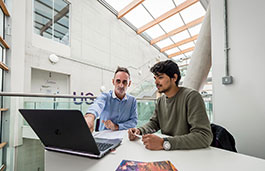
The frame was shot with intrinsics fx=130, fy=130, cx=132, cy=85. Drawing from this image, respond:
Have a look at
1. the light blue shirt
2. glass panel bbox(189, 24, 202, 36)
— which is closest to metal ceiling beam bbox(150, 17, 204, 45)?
glass panel bbox(189, 24, 202, 36)

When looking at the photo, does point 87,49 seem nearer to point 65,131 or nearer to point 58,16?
point 58,16

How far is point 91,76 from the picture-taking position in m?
5.46

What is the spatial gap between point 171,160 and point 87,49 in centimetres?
555

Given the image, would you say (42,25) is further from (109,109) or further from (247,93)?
(247,93)

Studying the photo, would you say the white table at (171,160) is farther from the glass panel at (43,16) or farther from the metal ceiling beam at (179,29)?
the metal ceiling beam at (179,29)

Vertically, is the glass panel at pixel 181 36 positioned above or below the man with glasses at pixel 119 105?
above

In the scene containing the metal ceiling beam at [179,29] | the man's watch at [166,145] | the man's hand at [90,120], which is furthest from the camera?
the metal ceiling beam at [179,29]

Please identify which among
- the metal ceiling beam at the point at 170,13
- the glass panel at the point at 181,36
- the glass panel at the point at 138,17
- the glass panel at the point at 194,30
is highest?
the glass panel at the point at 138,17

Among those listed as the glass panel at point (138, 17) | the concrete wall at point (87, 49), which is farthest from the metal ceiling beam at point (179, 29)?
the concrete wall at point (87, 49)

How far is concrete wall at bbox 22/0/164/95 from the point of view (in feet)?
12.7

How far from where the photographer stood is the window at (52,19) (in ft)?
13.3

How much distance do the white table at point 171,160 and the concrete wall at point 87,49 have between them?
3897mm

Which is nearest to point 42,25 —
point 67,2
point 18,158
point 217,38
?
point 67,2

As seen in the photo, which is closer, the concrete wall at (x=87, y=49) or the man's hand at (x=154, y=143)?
the man's hand at (x=154, y=143)
